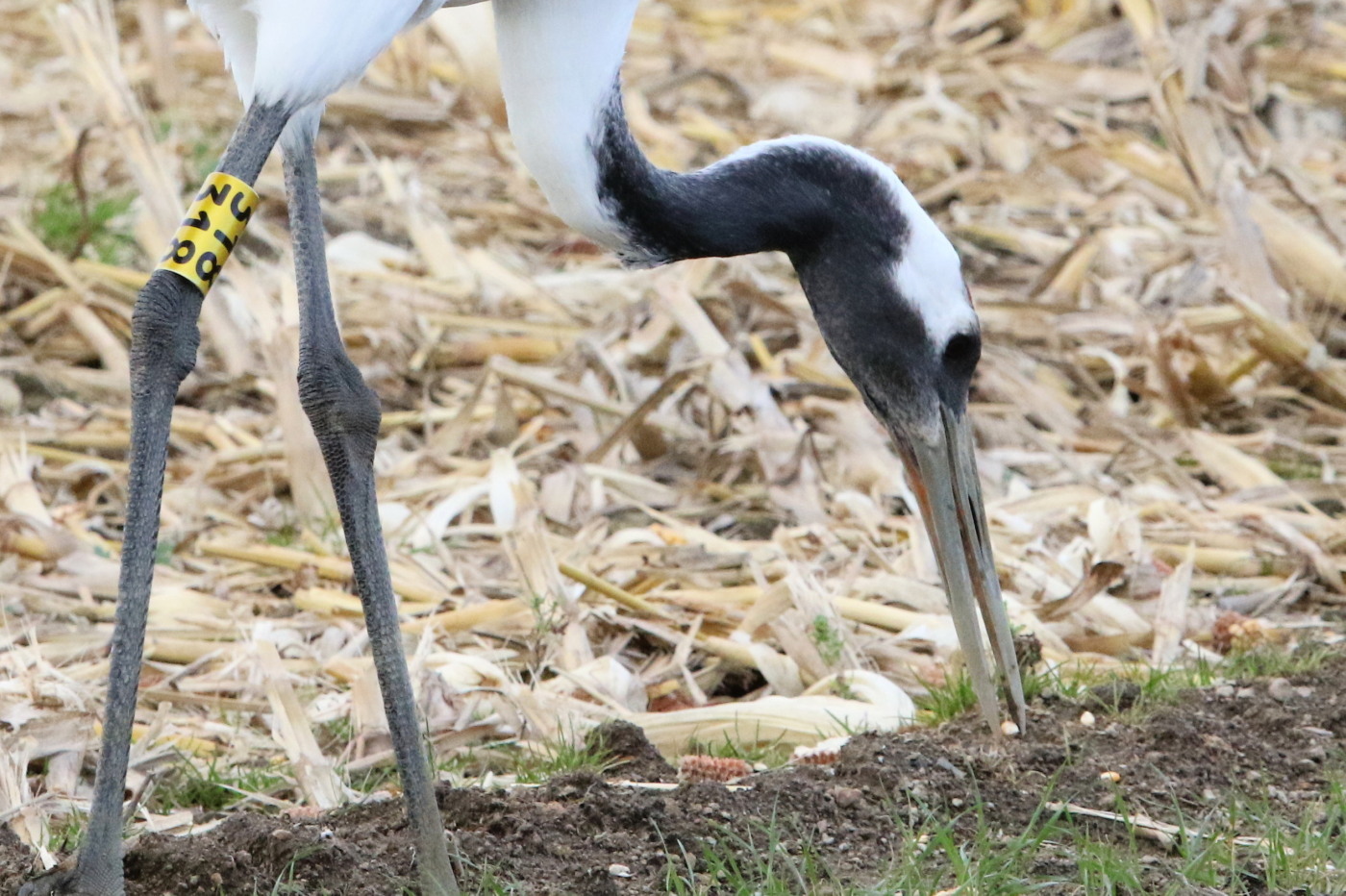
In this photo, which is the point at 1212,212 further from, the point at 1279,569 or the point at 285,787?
the point at 285,787

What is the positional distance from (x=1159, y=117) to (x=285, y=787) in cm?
464

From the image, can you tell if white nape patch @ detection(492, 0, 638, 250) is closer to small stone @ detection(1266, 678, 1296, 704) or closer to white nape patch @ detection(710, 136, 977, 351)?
white nape patch @ detection(710, 136, 977, 351)

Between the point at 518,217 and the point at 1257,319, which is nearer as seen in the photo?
the point at 1257,319

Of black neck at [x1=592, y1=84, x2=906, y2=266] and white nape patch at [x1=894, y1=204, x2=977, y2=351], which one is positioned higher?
black neck at [x1=592, y1=84, x2=906, y2=266]

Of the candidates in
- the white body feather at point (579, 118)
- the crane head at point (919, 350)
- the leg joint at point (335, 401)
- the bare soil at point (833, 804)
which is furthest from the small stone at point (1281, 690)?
the leg joint at point (335, 401)

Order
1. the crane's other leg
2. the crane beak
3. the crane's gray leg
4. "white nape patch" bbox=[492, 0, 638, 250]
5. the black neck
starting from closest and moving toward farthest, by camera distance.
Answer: the crane's gray leg, the crane's other leg, "white nape patch" bbox=[492, 0, 638, 250], the black neck, the crane beak

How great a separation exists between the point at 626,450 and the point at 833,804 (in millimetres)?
2887

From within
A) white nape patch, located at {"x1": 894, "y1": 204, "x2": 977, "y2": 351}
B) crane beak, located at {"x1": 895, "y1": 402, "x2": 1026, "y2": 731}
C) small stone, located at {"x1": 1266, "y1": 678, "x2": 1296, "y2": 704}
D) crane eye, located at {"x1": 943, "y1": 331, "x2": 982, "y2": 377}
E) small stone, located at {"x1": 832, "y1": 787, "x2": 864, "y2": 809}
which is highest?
white nape patch, located at {"x1": 894, "y1": 204, "x2": 977, "y2": 351}

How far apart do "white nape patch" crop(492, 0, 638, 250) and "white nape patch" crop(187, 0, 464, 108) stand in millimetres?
322

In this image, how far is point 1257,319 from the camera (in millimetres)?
6480

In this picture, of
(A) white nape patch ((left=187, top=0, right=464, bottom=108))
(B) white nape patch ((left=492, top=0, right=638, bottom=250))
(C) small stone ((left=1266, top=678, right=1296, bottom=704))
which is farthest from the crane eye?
(A) white nape patch ((left=187, top=0, right=464, bottom=108))

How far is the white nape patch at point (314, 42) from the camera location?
10.7ft

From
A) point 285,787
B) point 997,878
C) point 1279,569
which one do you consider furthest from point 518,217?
point 997,878

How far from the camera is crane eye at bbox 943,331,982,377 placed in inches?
150
